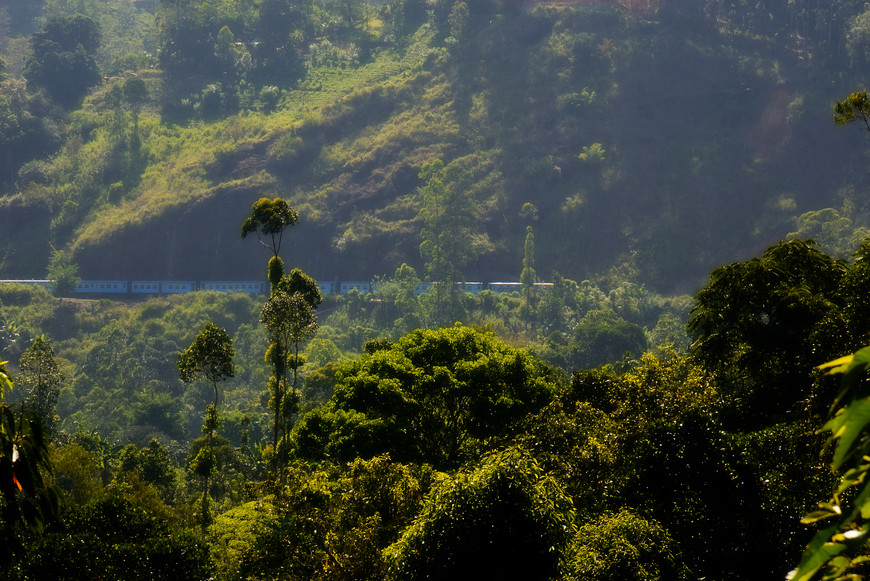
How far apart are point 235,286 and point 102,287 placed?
1670 cm

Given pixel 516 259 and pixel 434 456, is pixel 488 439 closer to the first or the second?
pixel 434 456

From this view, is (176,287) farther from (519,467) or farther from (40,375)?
(519,467)

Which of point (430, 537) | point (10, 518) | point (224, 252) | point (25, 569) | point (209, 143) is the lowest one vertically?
point (25, 569)

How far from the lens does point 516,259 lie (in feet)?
380

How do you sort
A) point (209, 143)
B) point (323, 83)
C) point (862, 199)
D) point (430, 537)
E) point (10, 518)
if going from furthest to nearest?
point (323, 83) < point (209, 143) < point (862, 199) < point (430, 537) < point (10, 518)

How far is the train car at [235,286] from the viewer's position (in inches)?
4551

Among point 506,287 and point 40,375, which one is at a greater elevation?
point 506,287

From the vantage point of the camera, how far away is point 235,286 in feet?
383

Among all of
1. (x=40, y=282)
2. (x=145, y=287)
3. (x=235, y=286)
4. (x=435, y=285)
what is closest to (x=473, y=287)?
(x=435, y=285)

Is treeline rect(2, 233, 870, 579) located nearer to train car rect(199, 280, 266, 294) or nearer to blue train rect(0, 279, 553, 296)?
blue train rect(0, 279, 553, 296)

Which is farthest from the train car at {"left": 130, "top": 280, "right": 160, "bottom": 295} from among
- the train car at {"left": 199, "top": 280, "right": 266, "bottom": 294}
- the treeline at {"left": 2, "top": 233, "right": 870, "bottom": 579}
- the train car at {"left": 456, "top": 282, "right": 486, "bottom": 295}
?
the treeline at {"left": 2, "top": 233, "right": 870, "bottom": 579}

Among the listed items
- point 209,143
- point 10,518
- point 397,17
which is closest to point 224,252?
point 209,143

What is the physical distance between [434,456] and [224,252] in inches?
3922

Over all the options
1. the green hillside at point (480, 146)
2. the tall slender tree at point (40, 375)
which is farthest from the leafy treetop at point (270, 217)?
the green hillside at point (480, 146)
